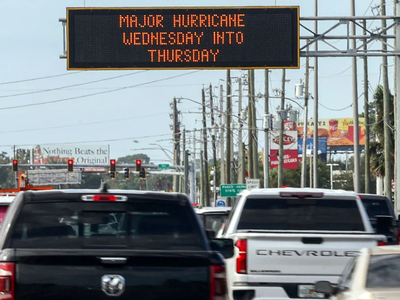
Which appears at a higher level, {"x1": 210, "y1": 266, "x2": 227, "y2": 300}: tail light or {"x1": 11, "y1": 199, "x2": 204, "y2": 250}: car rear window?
{"x1": 11, "y1": 199, "x2": 204, "y2": 250}: car rear window

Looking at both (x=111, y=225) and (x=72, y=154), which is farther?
(x=72, y=154)

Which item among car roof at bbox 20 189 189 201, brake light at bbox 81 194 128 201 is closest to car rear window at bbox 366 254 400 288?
car roof at bbox 20 189 189 201

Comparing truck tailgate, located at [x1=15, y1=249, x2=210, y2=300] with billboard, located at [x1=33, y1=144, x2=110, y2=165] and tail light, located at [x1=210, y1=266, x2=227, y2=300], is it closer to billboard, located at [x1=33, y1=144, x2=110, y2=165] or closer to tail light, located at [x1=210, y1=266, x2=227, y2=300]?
tail light, located at [x1=210, y1=266, x2=227, y2=300]

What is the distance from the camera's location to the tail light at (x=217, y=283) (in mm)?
6766

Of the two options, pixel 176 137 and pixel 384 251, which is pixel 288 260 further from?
pixel 176 137

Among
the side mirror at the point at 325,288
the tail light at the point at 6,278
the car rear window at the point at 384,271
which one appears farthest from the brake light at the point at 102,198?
the side mirror at the point at 325,288

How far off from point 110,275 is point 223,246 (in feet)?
5.97

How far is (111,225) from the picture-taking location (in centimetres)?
731

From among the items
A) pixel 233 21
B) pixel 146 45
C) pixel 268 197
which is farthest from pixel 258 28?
pixel 268 197

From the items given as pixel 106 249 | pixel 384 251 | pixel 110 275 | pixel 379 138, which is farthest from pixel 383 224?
pixel 379 138

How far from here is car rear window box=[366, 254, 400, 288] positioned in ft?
23.6

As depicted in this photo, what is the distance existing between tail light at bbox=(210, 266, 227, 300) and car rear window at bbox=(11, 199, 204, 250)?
48 centimetres

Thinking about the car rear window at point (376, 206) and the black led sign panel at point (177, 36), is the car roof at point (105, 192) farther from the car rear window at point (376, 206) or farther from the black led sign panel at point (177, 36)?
the black led sign panel at point (177, 36)

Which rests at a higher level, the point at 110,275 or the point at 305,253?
the point at 110,275
